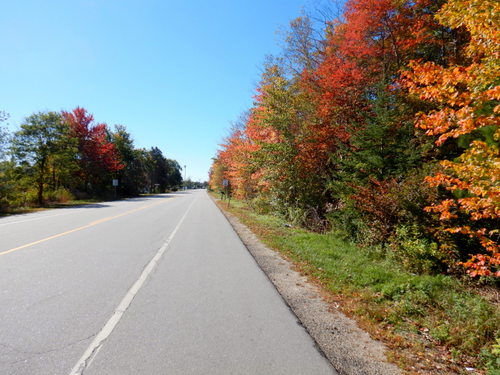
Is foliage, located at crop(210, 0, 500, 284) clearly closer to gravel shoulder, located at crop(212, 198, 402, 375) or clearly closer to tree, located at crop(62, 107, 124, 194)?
gravel shoulder, located at crop(212, 198, 402, 375)

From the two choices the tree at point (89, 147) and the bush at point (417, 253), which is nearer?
the bush at point (417, 253)

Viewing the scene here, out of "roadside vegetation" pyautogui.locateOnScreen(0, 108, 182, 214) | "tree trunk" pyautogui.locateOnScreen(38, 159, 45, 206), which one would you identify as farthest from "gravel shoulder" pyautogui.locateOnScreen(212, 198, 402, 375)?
"tree trunk" pyautogui.locateOnScreen(38, 159, 45, 206)

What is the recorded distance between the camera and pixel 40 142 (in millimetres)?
26359

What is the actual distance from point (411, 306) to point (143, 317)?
4.04 m

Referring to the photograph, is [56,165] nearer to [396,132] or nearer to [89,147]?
[89,147]

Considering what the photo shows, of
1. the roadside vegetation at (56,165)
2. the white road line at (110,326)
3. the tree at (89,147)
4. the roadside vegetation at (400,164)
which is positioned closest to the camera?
the white road line at (110,326)

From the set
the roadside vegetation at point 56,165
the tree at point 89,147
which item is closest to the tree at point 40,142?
the roadside vegetation at point 56,165

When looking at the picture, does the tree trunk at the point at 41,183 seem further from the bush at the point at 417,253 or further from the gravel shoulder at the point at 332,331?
the bush at the point at 417,253

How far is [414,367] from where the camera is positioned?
9.66 feet

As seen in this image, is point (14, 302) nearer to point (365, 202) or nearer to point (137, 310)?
point (137, 310)

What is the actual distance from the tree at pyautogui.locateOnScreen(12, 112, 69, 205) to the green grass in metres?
28.8

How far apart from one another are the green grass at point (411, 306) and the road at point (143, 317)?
Result: 123 cm

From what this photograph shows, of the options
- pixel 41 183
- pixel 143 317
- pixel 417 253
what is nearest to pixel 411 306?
pixel 417 253

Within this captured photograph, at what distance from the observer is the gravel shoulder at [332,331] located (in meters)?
2.93
